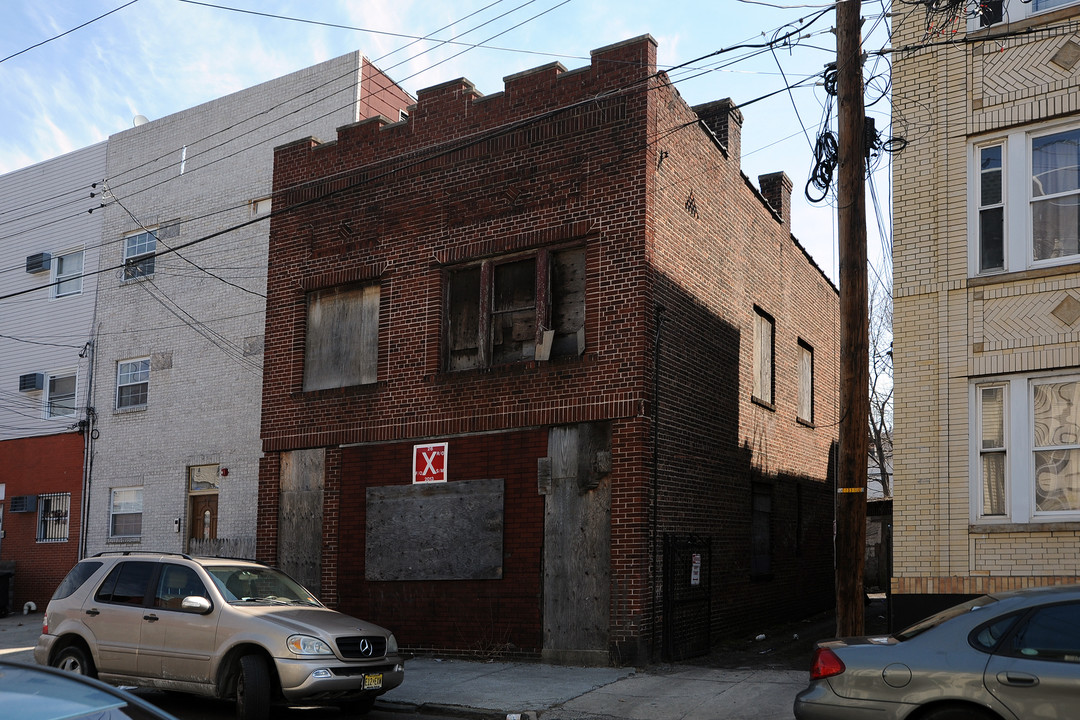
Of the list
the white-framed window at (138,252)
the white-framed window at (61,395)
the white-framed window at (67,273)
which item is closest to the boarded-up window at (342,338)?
the white-framed window at (138,252)

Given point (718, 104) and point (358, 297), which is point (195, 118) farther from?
point (718, 104)

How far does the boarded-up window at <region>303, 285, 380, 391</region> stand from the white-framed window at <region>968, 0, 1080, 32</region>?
31.4 feet

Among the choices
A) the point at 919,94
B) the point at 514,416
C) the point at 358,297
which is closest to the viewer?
the point at 919,94

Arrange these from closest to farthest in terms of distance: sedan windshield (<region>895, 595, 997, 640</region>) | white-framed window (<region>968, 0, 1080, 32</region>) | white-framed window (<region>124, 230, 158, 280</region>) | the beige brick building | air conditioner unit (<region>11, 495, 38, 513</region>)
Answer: sedan windshield (<region>895, 595, 997, 640</region>)
the beige brick building
white-framed window (<region>968, 0, 1080, 32</region>)
white-framed window (<region>124, 230, 158, 280</region>)
air conditioner unit (<region>11, 495, 38, 513</region>)

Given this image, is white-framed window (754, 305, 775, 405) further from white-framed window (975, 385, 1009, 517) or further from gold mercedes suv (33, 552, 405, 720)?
gold mercedes suv (33, 552, 405, 720)

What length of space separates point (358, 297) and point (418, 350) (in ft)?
5.87

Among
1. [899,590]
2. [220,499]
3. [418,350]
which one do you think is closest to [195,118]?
[220,499]

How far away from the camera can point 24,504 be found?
80.3 ft

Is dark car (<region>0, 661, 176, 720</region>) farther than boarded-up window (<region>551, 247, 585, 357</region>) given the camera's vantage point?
No

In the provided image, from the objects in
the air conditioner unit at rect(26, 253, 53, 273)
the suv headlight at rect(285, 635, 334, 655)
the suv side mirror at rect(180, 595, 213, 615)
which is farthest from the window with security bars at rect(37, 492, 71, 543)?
the suv headlight at rect(285, 635, 334, 655)

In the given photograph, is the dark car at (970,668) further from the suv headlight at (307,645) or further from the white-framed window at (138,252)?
the white-framed window at (138,252)

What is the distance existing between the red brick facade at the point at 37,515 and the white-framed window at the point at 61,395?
1.97 feet

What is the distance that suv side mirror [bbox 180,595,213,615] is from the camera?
33.3 feet

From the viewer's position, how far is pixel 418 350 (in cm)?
1570
